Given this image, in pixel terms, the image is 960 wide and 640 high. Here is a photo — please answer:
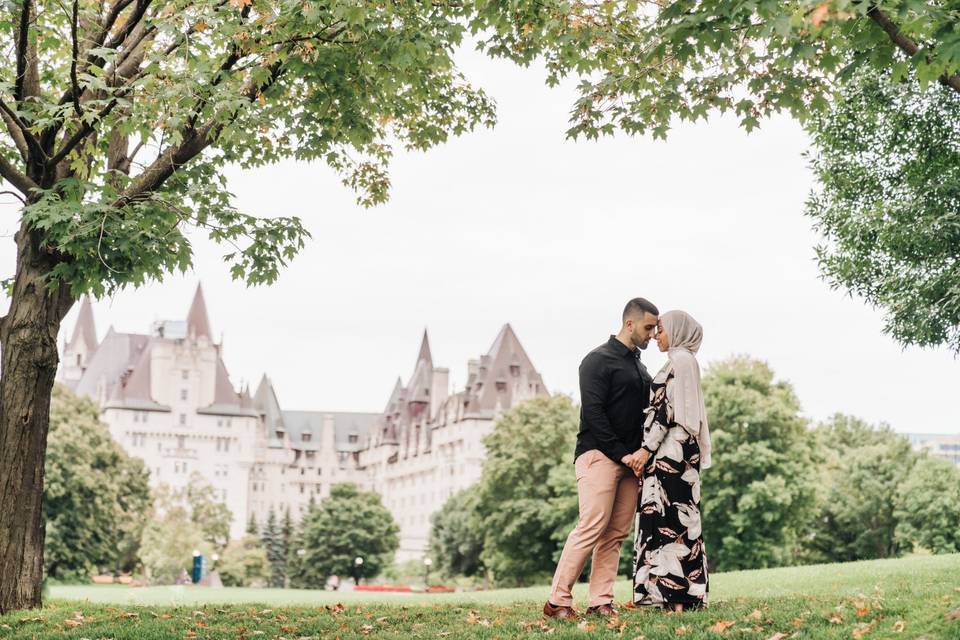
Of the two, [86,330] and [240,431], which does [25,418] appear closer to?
[240,431]

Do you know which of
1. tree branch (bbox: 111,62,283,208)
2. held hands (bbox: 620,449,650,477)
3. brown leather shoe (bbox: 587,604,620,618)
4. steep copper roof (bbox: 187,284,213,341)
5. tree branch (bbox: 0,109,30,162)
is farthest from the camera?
steep copper roof (bbox: 187,284,213,341)

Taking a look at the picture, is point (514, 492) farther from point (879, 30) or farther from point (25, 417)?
point (879, 30)

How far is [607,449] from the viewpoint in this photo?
27.1 feet

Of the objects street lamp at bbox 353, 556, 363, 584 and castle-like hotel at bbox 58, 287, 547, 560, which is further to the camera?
castle-like hotel at bbox 58, 287, 547, 560

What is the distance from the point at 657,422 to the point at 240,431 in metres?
133

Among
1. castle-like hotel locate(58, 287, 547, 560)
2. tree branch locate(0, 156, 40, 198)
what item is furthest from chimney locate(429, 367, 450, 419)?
tree branch locate(0, 156, 40, 198)

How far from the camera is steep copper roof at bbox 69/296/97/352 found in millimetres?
142750

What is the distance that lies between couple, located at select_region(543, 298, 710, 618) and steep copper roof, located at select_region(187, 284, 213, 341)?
12917cm

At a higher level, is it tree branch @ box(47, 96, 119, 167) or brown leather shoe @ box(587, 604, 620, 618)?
tree branch @ box(47, 96, 119, 167)

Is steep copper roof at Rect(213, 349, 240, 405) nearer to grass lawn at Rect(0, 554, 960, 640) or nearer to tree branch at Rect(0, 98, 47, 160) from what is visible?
grass lawn at Rect(0, 554, 960, 640)

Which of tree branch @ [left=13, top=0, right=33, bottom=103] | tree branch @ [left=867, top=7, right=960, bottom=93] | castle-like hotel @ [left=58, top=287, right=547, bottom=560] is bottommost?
tree branch @ [left=867, top=7, right=960, bottom=93]

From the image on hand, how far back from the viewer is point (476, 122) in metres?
15.0

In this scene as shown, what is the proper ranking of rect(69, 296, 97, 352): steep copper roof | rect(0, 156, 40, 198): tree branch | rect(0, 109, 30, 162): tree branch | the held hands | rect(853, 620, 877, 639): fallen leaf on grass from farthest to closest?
rect(69, 296, 97, 352): steep copper roof → rect(0, 109, 30, 162): tree branch → rect(0, 156, 40, 198): tree branch → the held hands → rect(853, 620, 877, 639): fallen leaf on grass

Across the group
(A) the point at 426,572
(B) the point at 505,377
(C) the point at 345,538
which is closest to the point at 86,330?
(B) the point at 505,377
